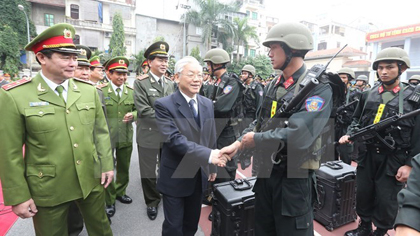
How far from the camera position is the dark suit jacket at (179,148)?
6.91 ft

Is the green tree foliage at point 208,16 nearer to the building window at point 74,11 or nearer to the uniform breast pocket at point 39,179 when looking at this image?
the building window at point 74,11

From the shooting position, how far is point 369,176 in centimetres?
280

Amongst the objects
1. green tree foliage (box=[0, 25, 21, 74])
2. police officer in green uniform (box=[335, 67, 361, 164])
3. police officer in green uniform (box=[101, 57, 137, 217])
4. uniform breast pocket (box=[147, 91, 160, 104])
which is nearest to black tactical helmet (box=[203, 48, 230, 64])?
uniform breast pocket (box=[147, 91, 160, 104])

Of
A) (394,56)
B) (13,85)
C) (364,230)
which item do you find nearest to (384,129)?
(394,56)

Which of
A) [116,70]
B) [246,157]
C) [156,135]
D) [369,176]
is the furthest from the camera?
[116,70]

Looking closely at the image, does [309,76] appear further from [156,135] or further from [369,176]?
[156,135]

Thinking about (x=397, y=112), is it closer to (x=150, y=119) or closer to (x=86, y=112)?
(x=150, y=119)

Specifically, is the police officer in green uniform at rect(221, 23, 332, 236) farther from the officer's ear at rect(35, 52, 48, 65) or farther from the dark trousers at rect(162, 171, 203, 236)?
the officer's ear at rect(35, 52, 48, 65)

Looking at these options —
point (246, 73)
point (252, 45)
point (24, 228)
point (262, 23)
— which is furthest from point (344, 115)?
point (262, 23)

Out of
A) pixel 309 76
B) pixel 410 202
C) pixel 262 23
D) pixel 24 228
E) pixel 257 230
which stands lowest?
pixel 24 228

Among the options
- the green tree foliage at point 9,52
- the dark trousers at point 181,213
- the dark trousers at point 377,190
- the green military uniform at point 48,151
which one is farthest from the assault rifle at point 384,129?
the green tree foliage at point 9,52

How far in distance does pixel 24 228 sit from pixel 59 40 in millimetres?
2643

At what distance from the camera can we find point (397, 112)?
8.63 feet

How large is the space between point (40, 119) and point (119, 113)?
70.2 inches
